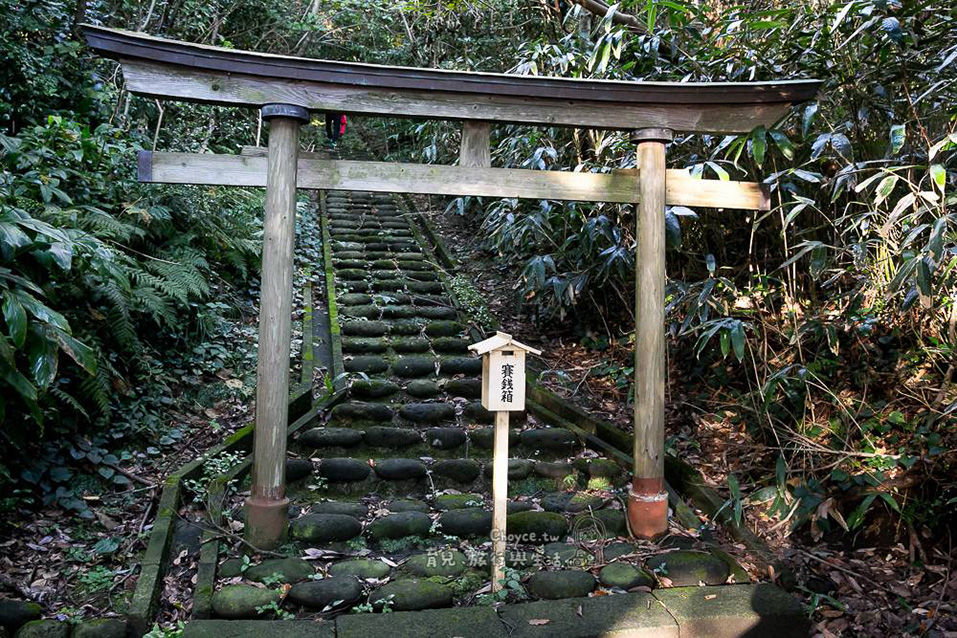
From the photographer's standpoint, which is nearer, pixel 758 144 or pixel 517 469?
pixel 758 144

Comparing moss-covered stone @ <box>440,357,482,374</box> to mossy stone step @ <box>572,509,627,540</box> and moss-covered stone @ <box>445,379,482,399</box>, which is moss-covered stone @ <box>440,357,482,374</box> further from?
mossy stone step @ <box>572,509,627,540</box>

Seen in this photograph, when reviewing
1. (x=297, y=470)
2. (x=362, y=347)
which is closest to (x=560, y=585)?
(x=297, y=470)

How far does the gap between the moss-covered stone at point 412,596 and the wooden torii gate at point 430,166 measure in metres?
0.87

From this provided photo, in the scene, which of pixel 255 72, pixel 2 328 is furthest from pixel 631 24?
pixel 2 328

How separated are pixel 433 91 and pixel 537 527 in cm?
288

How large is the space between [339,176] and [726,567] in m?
3.39

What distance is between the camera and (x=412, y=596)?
3.44m

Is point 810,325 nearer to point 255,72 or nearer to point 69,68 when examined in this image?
point 255,72

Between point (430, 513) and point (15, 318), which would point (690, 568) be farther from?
point (15, 318)

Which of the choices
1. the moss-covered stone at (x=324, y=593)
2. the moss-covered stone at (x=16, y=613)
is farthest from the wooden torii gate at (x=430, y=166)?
the moss-covered stone at (x=16, y=613)

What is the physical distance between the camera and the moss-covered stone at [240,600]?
3.29 meters

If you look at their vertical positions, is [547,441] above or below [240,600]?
above

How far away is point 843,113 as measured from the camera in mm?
5031

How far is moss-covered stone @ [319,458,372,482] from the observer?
465cm
